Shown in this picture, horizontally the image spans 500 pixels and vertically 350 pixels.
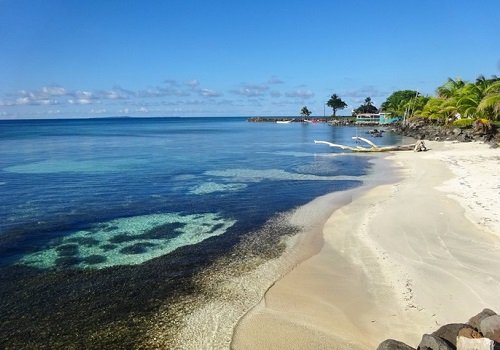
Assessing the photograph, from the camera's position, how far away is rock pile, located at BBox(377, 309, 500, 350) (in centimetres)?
613

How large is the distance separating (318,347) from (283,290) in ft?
9.01

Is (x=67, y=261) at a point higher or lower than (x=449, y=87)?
lower

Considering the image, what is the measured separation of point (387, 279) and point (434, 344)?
4406 mm

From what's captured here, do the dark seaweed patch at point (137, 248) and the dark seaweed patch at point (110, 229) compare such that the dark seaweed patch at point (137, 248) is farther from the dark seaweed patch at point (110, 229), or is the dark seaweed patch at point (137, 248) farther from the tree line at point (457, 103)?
the tree line at point (457, 103)

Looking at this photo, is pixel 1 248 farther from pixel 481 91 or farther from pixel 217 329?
pixel 481 91

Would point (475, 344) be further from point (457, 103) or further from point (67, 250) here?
point (457, 103)

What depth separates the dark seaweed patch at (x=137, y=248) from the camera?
14.1m

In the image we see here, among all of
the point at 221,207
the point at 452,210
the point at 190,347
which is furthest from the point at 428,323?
the point at 221,207

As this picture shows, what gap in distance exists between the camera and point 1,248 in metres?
14.5

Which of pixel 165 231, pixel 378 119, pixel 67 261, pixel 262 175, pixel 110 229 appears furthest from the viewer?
pixel 378 119

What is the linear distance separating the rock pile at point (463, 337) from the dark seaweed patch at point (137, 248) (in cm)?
979

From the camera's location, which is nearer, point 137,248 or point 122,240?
point 137,248

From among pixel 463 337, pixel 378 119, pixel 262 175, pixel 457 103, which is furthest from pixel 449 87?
pixel 463 337

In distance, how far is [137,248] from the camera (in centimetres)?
1446
